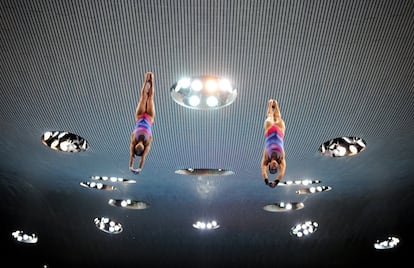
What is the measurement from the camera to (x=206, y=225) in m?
12.5

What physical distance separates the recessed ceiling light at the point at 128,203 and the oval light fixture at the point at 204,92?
5.98 metres

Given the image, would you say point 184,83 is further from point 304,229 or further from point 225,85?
point 304,229

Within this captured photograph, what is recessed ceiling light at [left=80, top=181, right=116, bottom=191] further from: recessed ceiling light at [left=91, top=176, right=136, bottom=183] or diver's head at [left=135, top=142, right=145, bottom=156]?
diver's head at [left=135, top=142, right=145, bottom=156]

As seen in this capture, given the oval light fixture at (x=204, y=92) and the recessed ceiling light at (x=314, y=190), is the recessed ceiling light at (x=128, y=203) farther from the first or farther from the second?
the oval light fixture at (x=204, y=92)

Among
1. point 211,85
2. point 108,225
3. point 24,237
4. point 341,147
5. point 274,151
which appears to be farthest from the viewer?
point 24,237

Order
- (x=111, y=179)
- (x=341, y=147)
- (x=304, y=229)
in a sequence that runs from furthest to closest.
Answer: (x=304, y=229)
(x=111, y=179)
(x=341, y=147)

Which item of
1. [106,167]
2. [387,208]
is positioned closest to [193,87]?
[106,167]

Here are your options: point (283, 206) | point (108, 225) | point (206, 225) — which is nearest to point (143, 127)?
point (283, 206)

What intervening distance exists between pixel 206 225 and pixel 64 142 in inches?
269

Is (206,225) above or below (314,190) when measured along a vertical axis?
above

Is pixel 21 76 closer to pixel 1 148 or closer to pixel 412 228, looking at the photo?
pixel 1 148

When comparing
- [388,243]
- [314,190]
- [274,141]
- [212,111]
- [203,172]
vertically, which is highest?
[388,243]

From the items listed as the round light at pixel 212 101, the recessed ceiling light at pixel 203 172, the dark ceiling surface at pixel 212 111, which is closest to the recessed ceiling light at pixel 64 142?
the dark ceiling surface at pixel 212 111

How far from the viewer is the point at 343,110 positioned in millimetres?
5809
